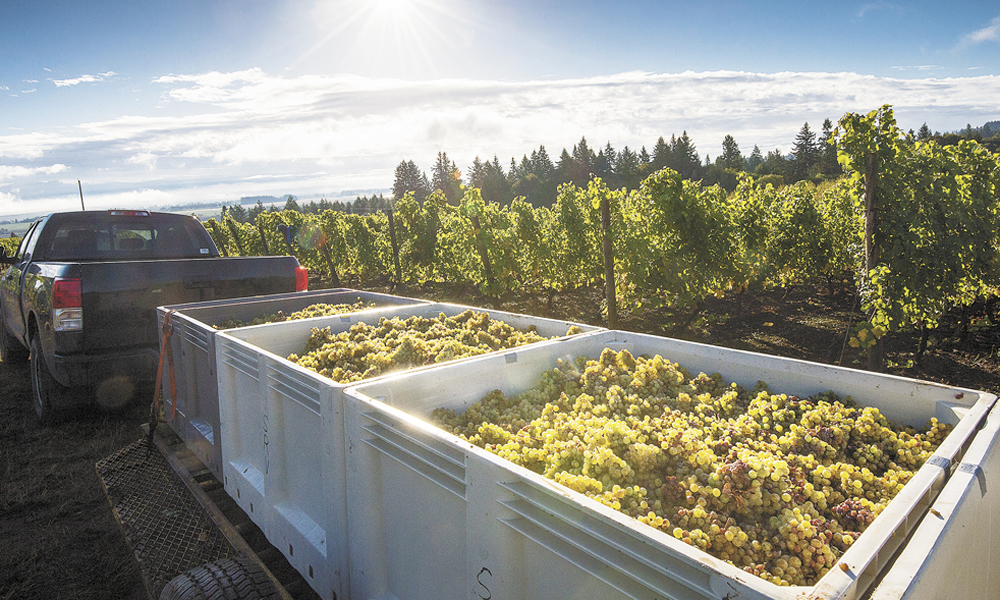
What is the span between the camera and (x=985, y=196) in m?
6.83

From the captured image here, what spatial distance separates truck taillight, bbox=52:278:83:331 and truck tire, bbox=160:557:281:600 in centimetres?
306

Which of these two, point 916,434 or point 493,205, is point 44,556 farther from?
point 493,205

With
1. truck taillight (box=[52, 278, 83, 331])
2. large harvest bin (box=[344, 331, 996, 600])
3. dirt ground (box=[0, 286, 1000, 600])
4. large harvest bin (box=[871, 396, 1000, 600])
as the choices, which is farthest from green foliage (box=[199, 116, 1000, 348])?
large harvest bin (box=[871, 396, 1000, 600])

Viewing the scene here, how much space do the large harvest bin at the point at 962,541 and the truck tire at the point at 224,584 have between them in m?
2.00

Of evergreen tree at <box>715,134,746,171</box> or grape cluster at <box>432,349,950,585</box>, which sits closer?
grape cluster at <box>432,349,950,585</box>

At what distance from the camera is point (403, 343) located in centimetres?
314

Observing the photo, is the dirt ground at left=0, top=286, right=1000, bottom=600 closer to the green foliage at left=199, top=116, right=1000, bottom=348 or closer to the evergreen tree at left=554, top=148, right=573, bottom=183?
the green foliage at left=199, top=116, right=1000, bottom=348

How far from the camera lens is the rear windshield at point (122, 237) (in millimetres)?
5598

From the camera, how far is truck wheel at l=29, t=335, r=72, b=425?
490 cm

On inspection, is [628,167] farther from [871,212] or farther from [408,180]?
[871,212]

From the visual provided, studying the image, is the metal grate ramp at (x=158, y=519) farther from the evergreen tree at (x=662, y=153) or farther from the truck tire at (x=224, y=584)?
the evergreen tree at (x=662, y=153)

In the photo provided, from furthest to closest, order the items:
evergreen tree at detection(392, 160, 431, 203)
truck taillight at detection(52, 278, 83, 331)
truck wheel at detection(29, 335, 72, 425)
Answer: evergreen tree at detection(392, 160, 431, 203), truck wheel at detection(29, 335, 72, 425), truck taillight at detection(52, 278, 83, 331)

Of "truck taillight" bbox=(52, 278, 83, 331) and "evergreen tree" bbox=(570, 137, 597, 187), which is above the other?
"evergreen tree" bbox=(570, 137, 597, 187)

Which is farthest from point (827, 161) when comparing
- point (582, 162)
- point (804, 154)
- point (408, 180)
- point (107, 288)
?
point (107, 288)
